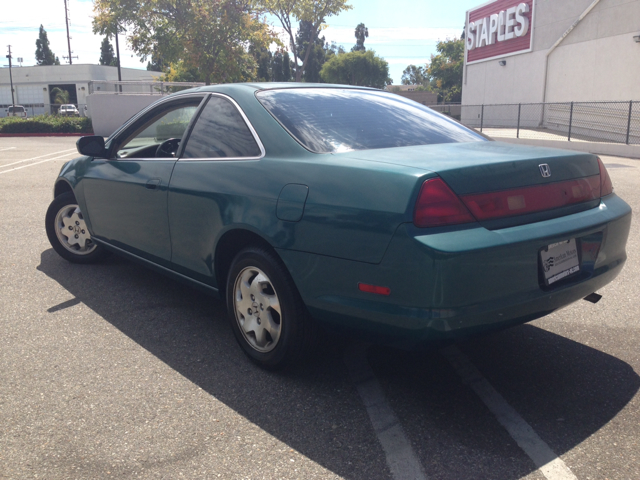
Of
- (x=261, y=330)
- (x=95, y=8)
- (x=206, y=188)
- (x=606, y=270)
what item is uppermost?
(x=95, y=8)

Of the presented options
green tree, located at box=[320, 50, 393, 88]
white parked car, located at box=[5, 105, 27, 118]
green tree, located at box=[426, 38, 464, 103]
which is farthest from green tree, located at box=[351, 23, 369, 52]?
white parked car, located at box=[5, 105, 27, 118]

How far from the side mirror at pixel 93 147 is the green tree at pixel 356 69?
87.3m

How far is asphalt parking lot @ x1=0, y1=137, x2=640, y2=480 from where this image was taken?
2.40 m

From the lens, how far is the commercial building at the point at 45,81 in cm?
6725

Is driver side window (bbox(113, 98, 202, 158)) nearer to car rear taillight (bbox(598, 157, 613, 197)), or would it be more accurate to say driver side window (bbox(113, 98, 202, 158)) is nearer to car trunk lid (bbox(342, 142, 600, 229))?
car trunk lid (bbox(342, 142, 600, 229))

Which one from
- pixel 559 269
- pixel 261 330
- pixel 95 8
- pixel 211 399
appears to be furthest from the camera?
pixel 95 8

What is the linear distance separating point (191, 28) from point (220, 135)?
2852 cm

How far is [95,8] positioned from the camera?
102 ft

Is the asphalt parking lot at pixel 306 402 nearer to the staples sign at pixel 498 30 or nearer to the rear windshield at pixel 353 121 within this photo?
the rear windshield at pixel 353 121

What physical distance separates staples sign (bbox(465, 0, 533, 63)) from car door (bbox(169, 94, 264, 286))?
101ft

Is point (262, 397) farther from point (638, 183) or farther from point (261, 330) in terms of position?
point (638, 183)

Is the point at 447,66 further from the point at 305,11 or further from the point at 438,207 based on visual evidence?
the point at 438,207

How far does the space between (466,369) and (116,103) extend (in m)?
31.8

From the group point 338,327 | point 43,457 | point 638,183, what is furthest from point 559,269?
point 638,183
